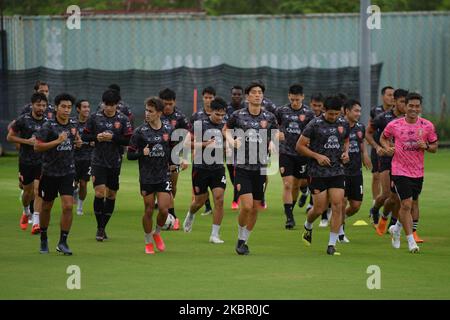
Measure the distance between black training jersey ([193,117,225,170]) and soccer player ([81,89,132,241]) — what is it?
1158 millimetres

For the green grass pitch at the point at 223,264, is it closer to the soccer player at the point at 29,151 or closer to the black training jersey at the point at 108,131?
the soccer player at the point at 29,151

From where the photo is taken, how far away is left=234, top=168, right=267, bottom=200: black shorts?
15078 millimetres

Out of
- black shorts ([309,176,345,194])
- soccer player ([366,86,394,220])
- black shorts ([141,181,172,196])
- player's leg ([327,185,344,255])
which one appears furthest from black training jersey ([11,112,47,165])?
soccer player ([366,86,394,220])

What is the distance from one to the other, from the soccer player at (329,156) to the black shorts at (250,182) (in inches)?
27.7

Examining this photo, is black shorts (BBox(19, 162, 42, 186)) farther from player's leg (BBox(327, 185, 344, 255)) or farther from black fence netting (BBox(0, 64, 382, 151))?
black fence netting (BBox(0, 64, 382, 151))

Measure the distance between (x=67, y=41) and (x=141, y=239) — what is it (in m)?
17.2

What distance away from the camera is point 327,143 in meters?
15.2

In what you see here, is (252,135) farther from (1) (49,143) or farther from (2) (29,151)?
(2) (29,151)

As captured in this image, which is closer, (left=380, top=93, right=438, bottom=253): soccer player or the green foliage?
(left=380, top=93, right=438, bottom=253): soccer player

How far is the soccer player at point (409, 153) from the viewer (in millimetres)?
15242

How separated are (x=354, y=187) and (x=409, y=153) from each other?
177cm

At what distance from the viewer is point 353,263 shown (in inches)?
560
